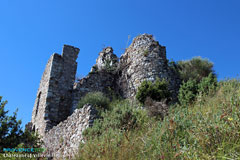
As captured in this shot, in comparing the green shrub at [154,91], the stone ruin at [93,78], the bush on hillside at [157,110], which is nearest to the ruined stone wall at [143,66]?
the stone ruin at [93,78]

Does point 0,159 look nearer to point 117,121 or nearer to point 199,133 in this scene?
point 117,121

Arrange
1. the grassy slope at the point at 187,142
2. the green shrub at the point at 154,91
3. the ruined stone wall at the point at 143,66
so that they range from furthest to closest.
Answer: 1. the ruined stone wall at the point at 143,66
2. the green shrub at the point at 154,91
3. the grassy slope at the point at 187,142

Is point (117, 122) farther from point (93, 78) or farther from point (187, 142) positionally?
point (93, 78)

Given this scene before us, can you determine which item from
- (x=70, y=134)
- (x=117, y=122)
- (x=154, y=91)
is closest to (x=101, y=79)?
(x=154, y=91)

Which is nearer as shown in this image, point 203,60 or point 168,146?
point 168,146

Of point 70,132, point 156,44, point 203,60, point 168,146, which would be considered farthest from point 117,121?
point 203,60

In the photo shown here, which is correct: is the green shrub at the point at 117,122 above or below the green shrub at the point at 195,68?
below

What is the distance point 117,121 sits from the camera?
606 centimetres

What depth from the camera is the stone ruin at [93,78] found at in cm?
1023

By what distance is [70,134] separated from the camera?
688 cm

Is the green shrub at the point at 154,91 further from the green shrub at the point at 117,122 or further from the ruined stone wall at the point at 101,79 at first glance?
→ the ruined stone wall at the point at 101,79

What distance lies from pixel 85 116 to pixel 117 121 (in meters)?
1.06

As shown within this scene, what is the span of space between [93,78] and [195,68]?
551cm

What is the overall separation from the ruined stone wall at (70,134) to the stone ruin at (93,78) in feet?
3.92
